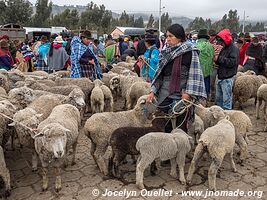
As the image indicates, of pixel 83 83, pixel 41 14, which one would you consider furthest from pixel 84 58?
pixel 41 14

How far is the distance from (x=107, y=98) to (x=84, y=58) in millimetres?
1112

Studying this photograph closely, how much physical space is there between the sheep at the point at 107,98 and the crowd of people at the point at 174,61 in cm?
73

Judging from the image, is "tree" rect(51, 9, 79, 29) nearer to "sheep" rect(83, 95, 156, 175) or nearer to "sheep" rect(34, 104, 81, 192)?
"sheep" rect(83, 95, 156, 175)

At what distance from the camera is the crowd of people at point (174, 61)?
156 inches

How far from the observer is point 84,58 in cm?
712

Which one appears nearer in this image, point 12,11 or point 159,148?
point 159,148

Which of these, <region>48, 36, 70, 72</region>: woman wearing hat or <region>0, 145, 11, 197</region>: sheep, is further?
<region>48, 36, 70, 72</region>: woman wearing hat

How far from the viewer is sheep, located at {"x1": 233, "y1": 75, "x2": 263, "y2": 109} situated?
778 centimetres

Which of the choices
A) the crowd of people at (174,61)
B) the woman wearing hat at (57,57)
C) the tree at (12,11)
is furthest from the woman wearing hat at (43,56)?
the tree at (12,11)

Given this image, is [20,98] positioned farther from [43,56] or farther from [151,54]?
[43,56]

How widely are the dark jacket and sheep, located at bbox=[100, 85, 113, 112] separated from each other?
263 centimetres

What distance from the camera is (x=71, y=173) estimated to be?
4.57 meters

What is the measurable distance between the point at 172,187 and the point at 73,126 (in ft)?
5.67

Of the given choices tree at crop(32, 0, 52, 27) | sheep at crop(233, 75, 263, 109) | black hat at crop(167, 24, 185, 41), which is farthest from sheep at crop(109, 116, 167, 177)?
tree at crop(32, 0, 52, 27)
